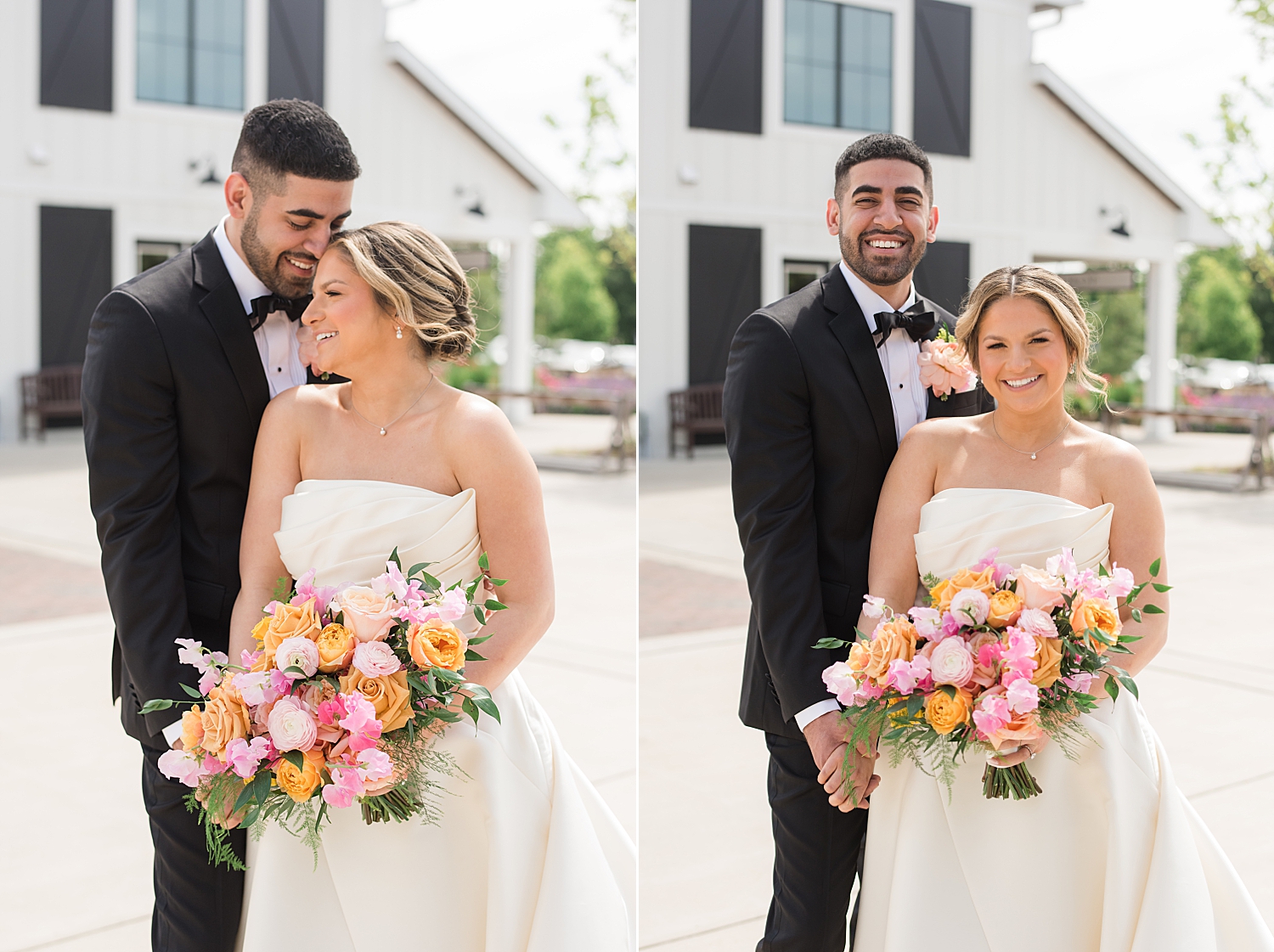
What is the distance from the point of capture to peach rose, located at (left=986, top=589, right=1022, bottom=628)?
2467mm

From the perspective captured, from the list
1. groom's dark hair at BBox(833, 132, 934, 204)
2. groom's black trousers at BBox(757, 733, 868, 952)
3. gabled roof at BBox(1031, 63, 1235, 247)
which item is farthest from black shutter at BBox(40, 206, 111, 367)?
groom's black trousers at BBox(757, 733, 868, 952)

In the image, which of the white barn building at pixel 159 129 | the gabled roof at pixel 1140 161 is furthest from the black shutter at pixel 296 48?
the gabled roof at pixel 1140 161

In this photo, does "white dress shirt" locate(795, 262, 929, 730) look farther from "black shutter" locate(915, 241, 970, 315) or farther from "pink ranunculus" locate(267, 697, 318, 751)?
"black shutter" locate(915, 241, 970, 315)

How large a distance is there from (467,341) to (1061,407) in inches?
53.9

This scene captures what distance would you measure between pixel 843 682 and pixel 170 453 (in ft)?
5.03

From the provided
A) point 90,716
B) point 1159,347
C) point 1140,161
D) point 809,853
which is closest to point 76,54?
point 90,716

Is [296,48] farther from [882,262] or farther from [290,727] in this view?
[290,727]

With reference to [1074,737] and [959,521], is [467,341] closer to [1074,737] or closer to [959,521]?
[959,521]

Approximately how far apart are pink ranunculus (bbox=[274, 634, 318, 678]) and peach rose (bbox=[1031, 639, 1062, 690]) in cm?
140

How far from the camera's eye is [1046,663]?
245 cm

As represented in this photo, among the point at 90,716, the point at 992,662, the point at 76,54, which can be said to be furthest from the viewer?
the point at 76,54

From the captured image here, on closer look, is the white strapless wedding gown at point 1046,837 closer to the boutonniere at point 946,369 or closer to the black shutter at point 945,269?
the boutonniere at point 946,369

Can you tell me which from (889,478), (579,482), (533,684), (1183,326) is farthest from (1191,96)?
(889,478)

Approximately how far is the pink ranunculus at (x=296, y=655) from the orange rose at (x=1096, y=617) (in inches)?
58.3
